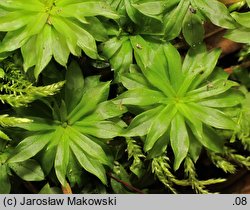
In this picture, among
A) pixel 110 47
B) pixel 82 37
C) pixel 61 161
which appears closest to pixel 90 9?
pixel 82 37

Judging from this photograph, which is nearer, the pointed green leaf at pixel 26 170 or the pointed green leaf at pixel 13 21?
the pointed green leaf at pixel 13 21

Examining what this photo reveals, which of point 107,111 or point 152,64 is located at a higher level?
point 152,64

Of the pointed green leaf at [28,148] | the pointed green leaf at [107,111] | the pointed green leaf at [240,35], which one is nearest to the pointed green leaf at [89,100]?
the pointed green leaf at [107,111]

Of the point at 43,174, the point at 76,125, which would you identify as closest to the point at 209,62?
the point at 76,125

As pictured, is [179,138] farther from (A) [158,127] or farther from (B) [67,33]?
(B) [67,33]

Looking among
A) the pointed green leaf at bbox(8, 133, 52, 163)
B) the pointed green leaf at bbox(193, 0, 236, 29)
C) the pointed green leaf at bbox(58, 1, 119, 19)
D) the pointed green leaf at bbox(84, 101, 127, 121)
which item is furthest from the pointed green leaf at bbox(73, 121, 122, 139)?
the pointed green leaf at bbox(193, 0, 236, 29)

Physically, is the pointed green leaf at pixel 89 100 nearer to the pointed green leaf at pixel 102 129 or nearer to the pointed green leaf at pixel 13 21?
the pointed green leaf at pixel 102 129

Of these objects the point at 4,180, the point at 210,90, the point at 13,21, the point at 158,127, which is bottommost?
the point at 4,180

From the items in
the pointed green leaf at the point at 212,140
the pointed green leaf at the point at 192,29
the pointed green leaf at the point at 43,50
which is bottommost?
the pointed green leaf at the point at 212,140

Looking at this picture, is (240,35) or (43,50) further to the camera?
(240,35)

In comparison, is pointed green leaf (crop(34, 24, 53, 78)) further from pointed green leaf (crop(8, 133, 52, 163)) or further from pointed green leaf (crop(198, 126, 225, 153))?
pointed green leaf (crop(198, 126, 225, 153))
